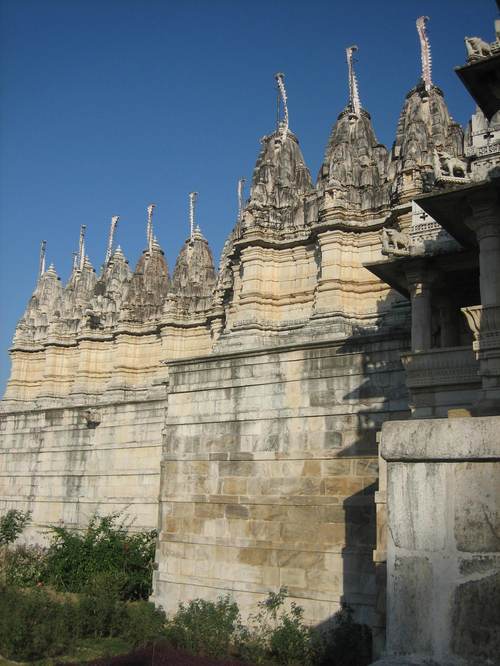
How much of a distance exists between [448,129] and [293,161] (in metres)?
7.30

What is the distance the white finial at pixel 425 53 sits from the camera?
26781mm

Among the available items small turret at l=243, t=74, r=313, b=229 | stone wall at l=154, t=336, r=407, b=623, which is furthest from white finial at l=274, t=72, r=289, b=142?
→ stone wall at l=154, t=336, r=407, b=623

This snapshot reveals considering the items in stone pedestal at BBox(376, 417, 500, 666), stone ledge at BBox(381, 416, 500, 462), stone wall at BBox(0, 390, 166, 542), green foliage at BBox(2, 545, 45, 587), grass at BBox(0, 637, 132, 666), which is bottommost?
grass at BBox(0, 637, 132, 666)

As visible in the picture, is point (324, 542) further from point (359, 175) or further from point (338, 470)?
point (359, 175)

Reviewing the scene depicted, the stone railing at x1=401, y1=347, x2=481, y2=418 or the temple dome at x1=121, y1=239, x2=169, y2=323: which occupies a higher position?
the temple dome at x1=121, y1=239, x2=169, y2=323

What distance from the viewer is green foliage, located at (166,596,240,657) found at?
11713 mm

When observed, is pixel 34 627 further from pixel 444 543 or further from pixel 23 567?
pixel 444 543

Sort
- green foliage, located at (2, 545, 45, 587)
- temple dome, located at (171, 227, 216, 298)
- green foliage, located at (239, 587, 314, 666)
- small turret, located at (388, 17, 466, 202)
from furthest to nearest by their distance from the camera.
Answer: temple dome, located at (171, 227, 216, 298)
small turret, located at (388, 17, 466, 202)
green foliage, located at (2, 545, 45, 587)
green foliage, located at (239, 587, 314, 666)

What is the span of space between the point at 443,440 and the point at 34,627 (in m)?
11.7

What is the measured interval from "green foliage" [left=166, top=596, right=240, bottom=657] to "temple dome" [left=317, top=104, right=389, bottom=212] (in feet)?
55.0

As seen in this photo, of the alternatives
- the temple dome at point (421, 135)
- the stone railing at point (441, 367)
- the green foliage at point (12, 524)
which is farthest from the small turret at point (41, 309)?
the stone railing at point (441, 367)

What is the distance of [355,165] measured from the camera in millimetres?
27406

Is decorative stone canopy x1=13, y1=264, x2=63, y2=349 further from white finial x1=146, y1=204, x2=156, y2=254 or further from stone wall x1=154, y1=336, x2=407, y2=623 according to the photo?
stone wall x1=154, y1=336, x2=407, y2=623

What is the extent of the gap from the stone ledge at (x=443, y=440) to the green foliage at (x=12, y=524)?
1014 inches
